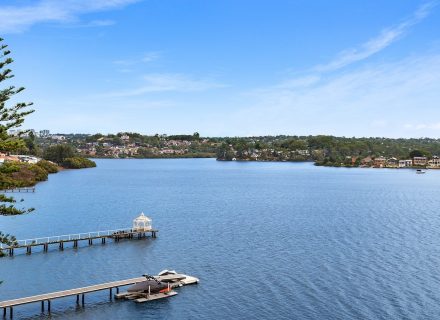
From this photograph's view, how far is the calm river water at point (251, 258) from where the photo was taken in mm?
40906

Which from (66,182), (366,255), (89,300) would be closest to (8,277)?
(89,300)

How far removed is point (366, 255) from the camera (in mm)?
57406

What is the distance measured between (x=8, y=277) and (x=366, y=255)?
3917cm

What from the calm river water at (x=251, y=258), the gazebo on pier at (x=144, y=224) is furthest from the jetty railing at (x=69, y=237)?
the calm river water at (x=251, y=258)

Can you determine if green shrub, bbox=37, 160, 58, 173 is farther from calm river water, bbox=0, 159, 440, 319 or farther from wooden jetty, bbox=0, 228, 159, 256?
wooden jetty, bbox=0, 228, 159, 256

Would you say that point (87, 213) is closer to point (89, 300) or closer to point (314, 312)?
point (89, 300)

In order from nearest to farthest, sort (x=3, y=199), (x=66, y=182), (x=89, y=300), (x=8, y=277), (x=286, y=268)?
(x=3, y=199), (x=89, y=300), (x=8, y=277), (x=286, y=268), (x=66, y=182)

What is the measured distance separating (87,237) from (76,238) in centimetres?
164

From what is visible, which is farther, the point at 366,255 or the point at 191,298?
the point at 366,255

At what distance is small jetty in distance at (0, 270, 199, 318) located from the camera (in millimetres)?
40250

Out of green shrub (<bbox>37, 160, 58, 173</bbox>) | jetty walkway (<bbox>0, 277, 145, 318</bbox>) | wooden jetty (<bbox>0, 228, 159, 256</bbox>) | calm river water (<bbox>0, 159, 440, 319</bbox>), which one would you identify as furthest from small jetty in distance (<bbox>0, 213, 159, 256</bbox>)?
green shrub (<bbox>37, 160, 58, 173</bbox>)

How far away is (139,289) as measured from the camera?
4362 cm

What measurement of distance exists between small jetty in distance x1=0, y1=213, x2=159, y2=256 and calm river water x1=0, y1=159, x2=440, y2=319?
1.95 metres

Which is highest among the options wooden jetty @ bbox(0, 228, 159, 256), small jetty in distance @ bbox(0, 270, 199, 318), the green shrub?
the green shrub
